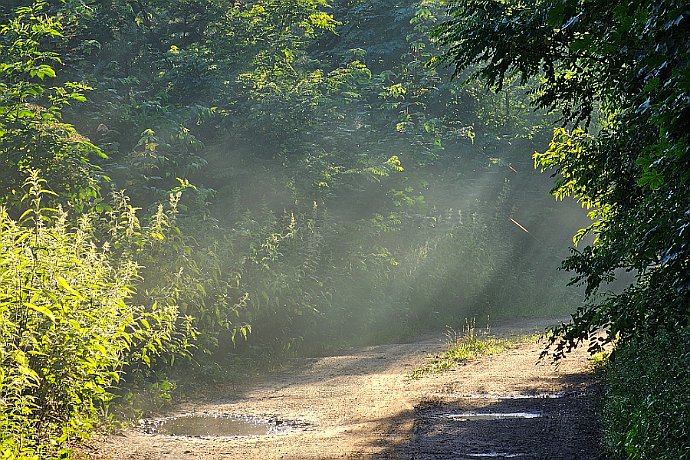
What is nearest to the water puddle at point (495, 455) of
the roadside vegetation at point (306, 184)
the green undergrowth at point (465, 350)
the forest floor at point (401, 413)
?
the forest floor at point (401, 413)

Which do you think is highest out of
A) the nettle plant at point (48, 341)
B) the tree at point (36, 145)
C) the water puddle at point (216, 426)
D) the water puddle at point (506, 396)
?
the tree at point (36, 145)

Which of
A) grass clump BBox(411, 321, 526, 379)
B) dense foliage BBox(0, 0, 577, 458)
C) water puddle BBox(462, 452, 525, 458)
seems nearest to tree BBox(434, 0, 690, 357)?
water puddle BBox(462, 452, 525, 458)

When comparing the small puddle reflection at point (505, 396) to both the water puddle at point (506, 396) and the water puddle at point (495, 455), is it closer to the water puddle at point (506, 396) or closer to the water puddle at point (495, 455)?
the water puddle at point (506, 396)

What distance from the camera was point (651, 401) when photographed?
20.6ft

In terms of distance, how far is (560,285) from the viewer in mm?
35594

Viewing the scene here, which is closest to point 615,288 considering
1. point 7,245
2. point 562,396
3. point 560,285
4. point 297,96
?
point 560,285

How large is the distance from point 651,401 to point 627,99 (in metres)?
2.43

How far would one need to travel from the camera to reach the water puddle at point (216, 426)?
33.8ft

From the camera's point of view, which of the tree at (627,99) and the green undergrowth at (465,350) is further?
the green undergrowth at (465,350)

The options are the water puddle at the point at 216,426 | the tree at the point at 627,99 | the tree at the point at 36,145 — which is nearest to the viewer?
the tree at the point at 627,99

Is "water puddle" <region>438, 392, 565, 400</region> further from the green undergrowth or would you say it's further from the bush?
the green undergrowth

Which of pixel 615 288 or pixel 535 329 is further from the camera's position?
pixel 615 288

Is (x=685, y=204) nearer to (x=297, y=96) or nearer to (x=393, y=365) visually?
(x=393, y=365)

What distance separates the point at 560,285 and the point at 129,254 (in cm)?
2557
